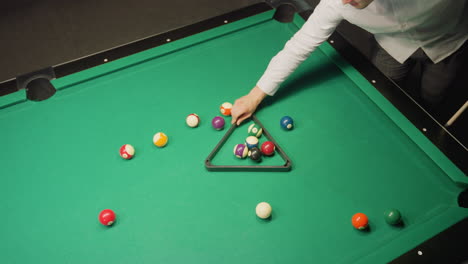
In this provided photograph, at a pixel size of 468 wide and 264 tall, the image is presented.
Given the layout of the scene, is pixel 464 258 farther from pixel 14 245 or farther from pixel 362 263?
pixel 14 245

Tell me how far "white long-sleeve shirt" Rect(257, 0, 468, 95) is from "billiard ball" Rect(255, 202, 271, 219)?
1.83 ft

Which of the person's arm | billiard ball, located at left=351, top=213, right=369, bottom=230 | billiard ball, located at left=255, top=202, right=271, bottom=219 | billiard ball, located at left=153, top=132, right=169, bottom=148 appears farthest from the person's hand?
billiard ball, located at left=351, top=213, right=369, bottom=230

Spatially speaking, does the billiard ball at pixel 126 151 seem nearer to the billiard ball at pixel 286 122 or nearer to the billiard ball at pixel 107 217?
the billiard ball at pixel 107 217

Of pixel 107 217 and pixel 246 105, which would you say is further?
pixel 246 105

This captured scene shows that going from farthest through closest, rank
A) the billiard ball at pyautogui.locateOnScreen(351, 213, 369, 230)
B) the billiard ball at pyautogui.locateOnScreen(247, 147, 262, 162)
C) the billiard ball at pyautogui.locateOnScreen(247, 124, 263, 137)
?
the billiard ball at pyautogui.locateOnScreen(247, 124, 263, 137), the billiard ball at pyautogui.locateOnScreen(247, 147, 262, 162), the billiard ball at pyautogui.locateOnScreen(351, 213, 369, 230)

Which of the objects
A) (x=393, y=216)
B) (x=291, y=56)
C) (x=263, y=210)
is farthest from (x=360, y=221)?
(x=291, y=56)

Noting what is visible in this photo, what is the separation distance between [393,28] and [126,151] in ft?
4.05

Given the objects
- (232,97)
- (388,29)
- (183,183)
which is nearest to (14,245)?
(183,183)

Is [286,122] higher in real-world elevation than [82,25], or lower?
lower

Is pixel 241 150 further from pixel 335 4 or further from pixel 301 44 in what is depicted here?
pixel 335 4

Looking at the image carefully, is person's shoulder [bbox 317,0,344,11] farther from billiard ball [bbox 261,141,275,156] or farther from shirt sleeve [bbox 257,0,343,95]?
billiard ball [bbox 261,141,275,156]

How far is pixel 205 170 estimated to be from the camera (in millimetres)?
1656

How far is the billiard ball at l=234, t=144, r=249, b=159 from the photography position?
1652 mm

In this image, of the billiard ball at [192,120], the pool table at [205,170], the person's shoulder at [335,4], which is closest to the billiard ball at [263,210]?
the pool table at [205,170]
